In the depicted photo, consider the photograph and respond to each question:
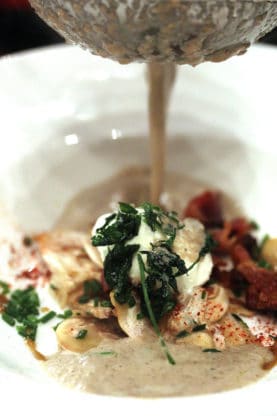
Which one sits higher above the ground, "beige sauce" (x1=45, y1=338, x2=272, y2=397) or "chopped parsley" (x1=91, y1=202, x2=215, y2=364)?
"chopped parsley" (x1=91, y1=202, x2=215, y2=364)

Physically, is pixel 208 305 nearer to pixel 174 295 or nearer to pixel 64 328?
pixel 174 295

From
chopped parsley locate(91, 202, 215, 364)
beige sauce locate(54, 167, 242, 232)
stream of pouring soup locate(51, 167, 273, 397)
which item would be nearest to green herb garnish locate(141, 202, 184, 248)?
chopped parsley locate(91, 202, 215, 364)

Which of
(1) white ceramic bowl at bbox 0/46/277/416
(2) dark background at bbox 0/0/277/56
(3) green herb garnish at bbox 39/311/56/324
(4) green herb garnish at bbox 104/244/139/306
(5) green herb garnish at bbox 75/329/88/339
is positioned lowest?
(5) green herb garnish at bbox 75/329/88/339

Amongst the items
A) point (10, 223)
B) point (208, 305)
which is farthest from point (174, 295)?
point (10, 223)

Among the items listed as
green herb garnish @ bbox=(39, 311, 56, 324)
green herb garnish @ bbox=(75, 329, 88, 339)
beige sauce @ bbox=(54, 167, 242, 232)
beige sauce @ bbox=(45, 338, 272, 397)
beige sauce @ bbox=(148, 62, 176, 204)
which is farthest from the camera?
beige sauce @ bbox=(54, 167, 242, 232)

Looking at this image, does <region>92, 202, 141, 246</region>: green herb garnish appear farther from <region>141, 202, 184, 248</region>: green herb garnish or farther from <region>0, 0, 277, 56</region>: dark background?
<region>0, 0, 277, 56</region>: dark background

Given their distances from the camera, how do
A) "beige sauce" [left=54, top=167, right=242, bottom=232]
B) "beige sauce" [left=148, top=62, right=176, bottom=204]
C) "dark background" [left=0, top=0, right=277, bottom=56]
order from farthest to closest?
"dark background" [left=0, top=0, right=277, bottom=56]
"beige sauce" [left=54, top=167, right=242, bottom=232]
"beige sauce" [left=148, top=62, right=176, bottom=204]
